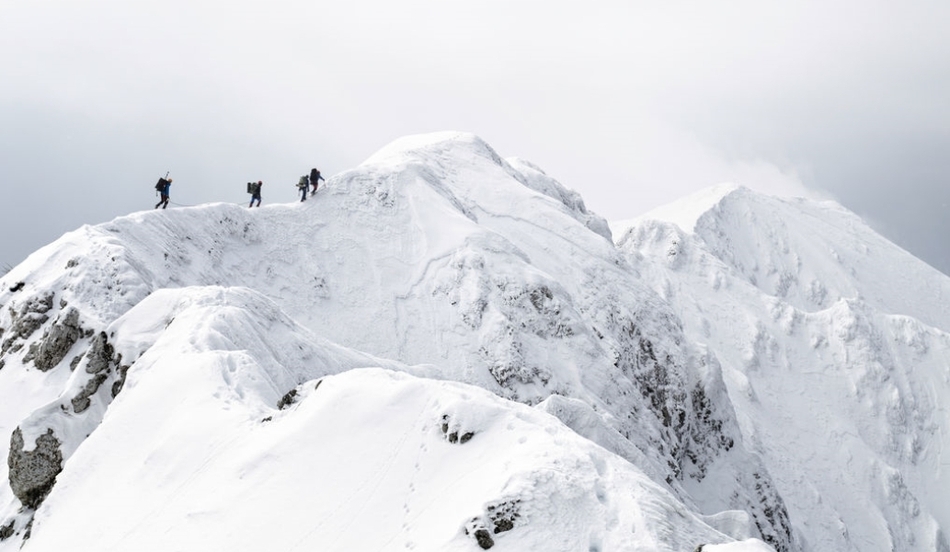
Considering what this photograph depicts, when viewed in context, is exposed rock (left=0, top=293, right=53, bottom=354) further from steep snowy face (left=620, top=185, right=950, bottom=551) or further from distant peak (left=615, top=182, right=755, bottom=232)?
distant peak (left=615, top=182, right=755, bottom=232)

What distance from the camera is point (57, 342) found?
26422 millimetres

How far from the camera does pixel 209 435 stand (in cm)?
1861

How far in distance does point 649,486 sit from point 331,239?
3864cm

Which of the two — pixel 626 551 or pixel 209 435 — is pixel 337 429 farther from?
pixel 626 551

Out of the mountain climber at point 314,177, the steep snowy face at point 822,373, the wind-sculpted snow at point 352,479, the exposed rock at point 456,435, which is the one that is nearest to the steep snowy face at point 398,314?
the mountain climber at point 314,177

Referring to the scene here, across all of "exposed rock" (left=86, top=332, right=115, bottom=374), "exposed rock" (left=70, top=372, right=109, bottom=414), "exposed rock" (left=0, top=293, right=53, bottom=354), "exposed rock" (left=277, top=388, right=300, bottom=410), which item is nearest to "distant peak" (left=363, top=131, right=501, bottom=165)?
"exposed rock" (left=0, top=293, right=53, bottom=354)

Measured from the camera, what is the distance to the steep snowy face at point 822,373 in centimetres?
8319

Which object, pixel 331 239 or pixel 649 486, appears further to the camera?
pixel 331 239

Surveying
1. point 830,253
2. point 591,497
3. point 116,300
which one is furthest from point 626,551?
point 830,253

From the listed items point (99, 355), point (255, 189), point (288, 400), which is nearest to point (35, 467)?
point (99, 355)

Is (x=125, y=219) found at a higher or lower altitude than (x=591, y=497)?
lower

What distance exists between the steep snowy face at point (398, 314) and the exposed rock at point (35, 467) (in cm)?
6

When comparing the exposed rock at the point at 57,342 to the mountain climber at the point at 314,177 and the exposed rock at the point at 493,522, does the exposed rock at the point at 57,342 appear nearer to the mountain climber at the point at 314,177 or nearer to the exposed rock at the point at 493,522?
the exposed rock at the point at 493,522

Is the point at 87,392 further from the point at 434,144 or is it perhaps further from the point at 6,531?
the point at 434,144
